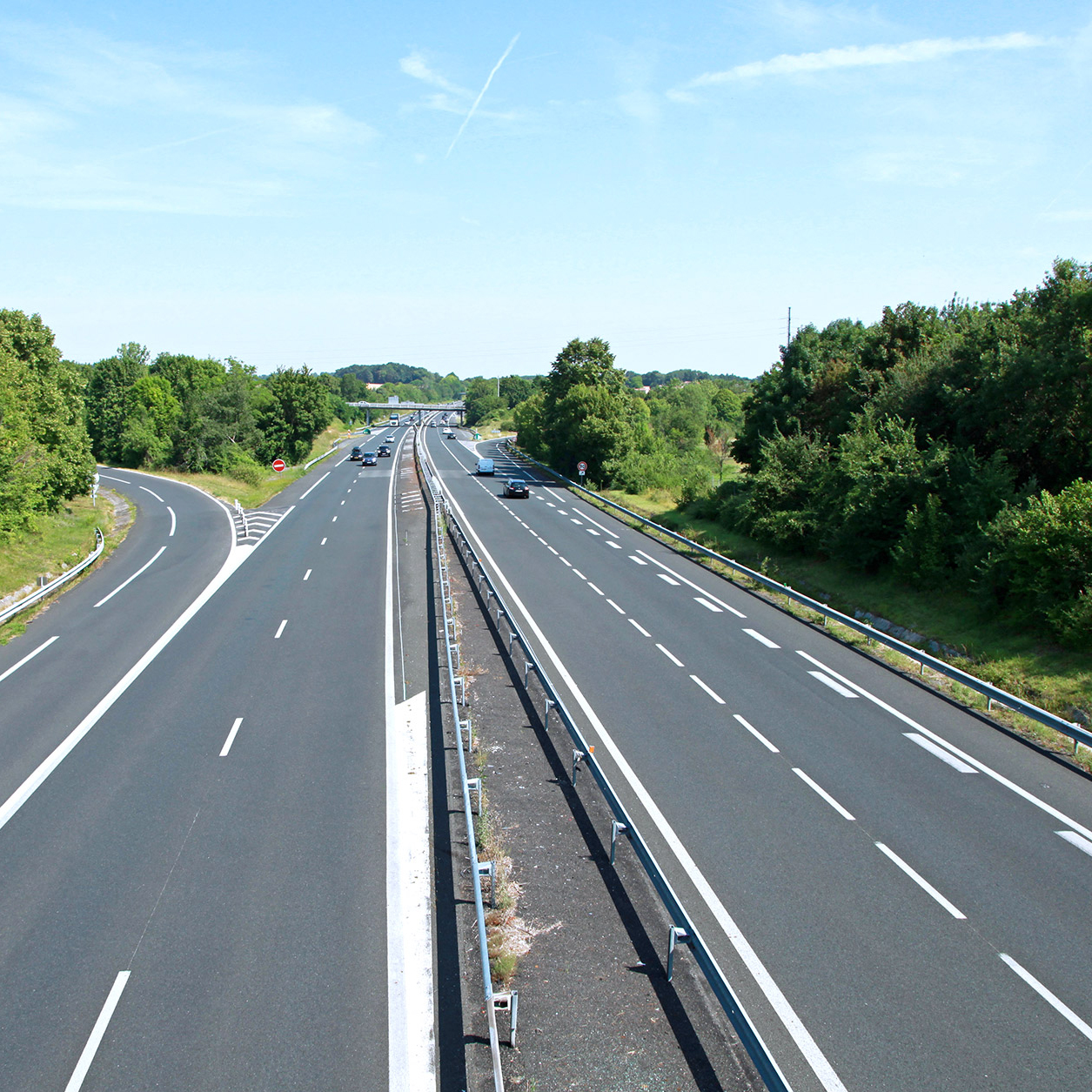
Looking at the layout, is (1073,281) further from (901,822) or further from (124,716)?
(124,716)

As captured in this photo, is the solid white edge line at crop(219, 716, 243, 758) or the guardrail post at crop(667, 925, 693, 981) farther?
the solid white edge line at crop(219, 716, 243, 758)

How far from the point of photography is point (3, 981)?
829cm

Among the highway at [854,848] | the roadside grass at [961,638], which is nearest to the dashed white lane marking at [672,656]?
the highway at [854,848]

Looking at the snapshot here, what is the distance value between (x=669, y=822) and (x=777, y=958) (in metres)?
3.06

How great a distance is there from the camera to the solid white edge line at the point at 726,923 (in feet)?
24.0

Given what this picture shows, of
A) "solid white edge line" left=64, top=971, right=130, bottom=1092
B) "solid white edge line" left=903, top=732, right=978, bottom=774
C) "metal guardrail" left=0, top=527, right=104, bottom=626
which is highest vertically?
"metal guardrail" left=0, top=527, right=104, bottom=626

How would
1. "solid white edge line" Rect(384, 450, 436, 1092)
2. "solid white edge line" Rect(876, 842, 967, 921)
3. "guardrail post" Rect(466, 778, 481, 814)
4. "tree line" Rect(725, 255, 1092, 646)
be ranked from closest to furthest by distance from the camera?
"solid white edge line" Rect(384, 450, 436, 1092), "solid white edge line" Rect(876, 842, 967, 921), "guardrail post" Rect(466, 778, 481, 814), "tree line" Rect(725, 255, 1092, 646)

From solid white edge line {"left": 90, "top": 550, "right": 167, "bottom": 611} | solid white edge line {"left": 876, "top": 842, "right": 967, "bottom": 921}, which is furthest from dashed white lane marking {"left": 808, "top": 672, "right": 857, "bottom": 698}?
solid white edge line {"left": 90, "top": 550, "right": 167, "bottom": 611}

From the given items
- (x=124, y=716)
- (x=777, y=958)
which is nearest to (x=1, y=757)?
(x=124, y=716)

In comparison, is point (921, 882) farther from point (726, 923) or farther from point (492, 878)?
point (492, 878)

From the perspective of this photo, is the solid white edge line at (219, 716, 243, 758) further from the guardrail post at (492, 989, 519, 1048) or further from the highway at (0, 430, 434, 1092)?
the guardrail post at (492, 989, 519, 1048)

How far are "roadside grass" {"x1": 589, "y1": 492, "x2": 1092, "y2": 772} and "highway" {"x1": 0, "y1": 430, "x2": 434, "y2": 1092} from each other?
11.3 meters

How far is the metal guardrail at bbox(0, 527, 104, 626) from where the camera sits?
904 inches

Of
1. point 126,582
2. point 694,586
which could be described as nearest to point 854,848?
point 694,586
